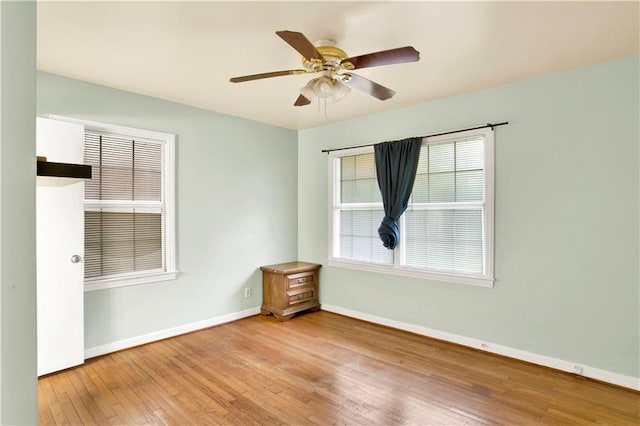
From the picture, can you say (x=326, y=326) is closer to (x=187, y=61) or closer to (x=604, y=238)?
(x=604, y=238)

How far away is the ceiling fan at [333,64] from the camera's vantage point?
6.44ft

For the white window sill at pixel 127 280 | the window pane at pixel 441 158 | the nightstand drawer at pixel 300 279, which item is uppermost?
the window pane at pixel 441 158

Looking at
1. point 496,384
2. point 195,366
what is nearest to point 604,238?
point 496,384

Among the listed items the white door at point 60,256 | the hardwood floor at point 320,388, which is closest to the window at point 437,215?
the hardwood floor at point 320,388

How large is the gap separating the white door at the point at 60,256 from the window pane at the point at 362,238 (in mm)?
2909

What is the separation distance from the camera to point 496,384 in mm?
2697

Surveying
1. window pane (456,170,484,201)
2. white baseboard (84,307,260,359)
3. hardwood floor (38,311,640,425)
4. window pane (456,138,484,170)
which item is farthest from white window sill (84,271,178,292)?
window pane (456,138,484,170)

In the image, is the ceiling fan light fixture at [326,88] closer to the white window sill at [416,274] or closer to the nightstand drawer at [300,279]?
the white window sill at [416,274]

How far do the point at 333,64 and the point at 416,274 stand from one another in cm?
247

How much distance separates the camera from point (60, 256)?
114 inches

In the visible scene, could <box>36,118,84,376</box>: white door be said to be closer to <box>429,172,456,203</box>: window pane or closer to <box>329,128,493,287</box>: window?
<box>329,128,493,287</box>: window

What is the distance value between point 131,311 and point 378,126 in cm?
340

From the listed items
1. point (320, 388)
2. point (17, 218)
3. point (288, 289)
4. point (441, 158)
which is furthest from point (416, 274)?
point (17, 218)

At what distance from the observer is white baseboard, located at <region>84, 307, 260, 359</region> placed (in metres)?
3.22
